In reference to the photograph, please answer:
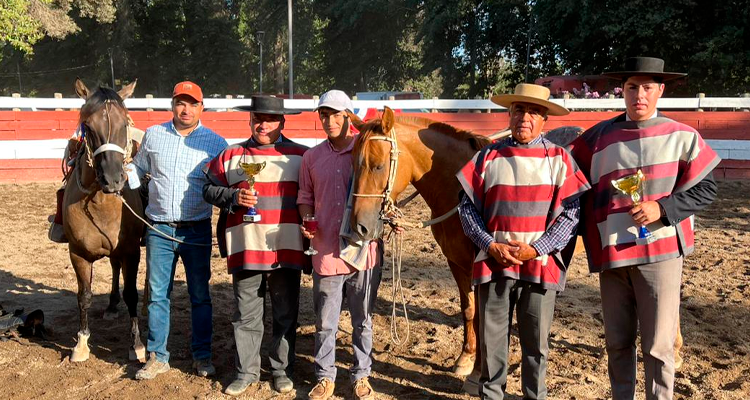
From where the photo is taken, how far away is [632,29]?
20.3 m

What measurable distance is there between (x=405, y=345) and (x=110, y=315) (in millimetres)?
2780

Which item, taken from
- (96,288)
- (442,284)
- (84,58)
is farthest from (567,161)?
(84,58)

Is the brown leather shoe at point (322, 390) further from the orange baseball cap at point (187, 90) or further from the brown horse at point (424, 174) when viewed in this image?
the orange baseball cap at point (187, 90)

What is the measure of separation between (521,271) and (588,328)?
2435 millimetres

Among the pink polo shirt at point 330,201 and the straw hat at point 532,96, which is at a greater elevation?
the straw hat at point 532,96

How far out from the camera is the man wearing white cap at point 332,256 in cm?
384

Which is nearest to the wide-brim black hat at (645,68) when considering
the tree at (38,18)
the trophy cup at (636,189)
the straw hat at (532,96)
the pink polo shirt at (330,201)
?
the straw hat at (532,96)

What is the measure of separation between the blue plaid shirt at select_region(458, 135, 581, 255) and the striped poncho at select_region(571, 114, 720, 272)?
0.46 ft

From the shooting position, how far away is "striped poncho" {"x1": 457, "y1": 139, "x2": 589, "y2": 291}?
10.6 feet

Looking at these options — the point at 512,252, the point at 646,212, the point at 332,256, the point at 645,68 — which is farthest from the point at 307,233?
the point at 645,68

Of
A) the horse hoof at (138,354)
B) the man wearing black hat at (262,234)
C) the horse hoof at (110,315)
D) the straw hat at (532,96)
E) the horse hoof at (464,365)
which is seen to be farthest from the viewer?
the horse hoof at (110,315)

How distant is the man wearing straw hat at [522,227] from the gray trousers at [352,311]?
0.80 meters

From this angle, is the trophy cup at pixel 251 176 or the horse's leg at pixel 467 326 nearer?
the trophy cup at pixel 251 176

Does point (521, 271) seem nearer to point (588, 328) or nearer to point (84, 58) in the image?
point (588, 328)
